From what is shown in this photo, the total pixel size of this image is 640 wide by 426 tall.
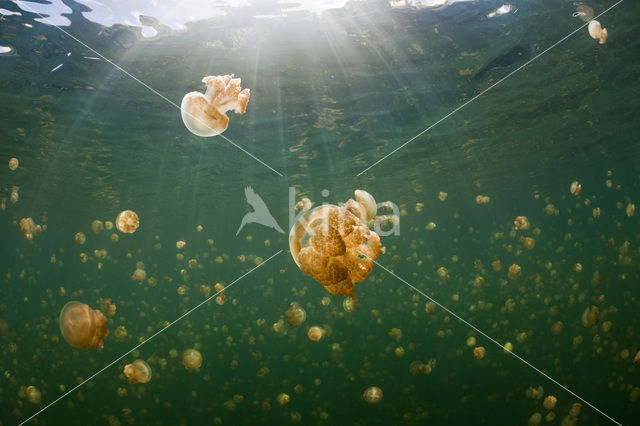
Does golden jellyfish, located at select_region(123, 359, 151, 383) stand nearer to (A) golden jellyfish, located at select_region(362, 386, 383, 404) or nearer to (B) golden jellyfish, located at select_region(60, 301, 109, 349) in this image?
(B) golden jellyfish, located at select_region(60, 301, 109, 349)

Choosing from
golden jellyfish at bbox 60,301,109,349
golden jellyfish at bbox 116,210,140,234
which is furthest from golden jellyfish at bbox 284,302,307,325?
golden jellyfish at bbox 116,210,140,234

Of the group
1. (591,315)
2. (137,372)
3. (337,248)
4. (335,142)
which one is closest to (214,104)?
(337,248)

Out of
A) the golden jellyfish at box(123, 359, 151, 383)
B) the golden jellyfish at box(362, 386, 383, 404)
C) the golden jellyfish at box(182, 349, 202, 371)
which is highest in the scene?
the golden jellyfish at box(362, 386, 383, 404)

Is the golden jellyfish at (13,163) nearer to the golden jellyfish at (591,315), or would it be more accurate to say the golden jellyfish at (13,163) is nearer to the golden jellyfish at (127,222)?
the golden jellyfish at (127,222)

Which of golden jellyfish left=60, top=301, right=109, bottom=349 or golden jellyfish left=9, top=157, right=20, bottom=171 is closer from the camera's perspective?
golden jellyfish left=60, top=301, right=109, bottom=349

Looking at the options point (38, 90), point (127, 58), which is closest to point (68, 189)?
point (38, 90)

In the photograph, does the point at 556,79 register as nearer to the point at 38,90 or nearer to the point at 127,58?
the point at 127,58

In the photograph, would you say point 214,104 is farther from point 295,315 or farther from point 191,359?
point 191,359
